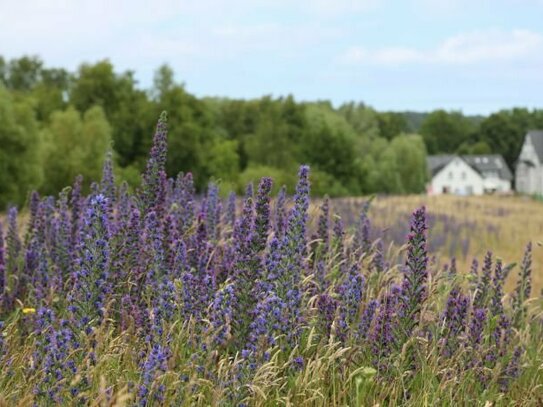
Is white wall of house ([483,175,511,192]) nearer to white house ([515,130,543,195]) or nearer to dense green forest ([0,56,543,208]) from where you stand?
white house ([515,130,543,195])

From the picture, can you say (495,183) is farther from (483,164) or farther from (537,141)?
(537,141)

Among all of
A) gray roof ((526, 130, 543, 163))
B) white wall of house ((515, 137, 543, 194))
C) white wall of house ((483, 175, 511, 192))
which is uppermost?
gray roof ((526, 130, 543, 163))

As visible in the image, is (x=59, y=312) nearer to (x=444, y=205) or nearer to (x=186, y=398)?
(x=186, y=398)

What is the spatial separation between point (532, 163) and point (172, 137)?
189 feet

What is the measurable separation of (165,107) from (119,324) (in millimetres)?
36276

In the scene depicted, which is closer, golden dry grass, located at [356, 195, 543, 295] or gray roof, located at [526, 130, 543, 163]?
golden dry grass, located at [356, 195, 543, 295]

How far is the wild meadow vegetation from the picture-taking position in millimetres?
3994

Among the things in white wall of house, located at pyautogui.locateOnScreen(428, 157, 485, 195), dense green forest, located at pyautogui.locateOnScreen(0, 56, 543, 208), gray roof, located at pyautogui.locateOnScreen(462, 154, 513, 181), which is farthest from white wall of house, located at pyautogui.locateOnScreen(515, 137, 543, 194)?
dense green forest, located at pyautogui.locateOnScreen(0, 56, 543, 208)

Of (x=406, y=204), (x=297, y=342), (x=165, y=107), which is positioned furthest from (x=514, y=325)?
(x=165, y=107)

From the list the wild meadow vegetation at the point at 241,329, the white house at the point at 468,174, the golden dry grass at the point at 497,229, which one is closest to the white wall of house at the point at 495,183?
the white house at the point at 468,174

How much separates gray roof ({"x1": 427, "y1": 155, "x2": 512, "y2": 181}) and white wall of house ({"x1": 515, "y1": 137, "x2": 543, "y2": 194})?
462 cm

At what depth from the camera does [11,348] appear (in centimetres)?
522

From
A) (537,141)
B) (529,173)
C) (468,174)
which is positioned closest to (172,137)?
(537,141)

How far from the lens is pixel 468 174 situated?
9412 centimetres
